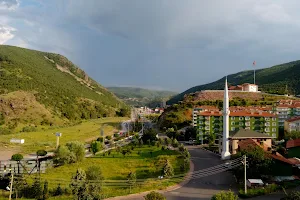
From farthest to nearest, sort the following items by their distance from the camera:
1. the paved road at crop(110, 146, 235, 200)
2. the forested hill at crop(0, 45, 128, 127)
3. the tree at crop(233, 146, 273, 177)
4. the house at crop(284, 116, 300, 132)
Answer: the forested hill at crop(0, 45, 128, 127) → the house at crop(284, 116, 300, 132) → the tree at crop(233, 146, 273, 177) → the paved road at crop(110, 146, 235, 200)

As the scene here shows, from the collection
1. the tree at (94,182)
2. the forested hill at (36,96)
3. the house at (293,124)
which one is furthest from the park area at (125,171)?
the forested hill at (36,96)

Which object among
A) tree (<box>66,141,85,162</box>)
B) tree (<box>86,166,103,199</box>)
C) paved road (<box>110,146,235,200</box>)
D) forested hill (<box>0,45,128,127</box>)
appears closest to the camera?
tree (<box>86,166,103,199</box>)

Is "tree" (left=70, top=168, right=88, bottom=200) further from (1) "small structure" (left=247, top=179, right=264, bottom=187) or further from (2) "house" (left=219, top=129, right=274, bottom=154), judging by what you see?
(2) "house" (left=219, top=129, right=274, bottom=154)

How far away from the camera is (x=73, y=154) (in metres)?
35.5

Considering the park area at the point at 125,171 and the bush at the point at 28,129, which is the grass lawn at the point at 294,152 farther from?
the bush at the point at 28,129

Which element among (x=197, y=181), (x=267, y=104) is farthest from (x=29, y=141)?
(x=267, y=104)

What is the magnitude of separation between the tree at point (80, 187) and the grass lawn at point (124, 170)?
6.36ft

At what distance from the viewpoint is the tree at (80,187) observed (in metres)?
21.3

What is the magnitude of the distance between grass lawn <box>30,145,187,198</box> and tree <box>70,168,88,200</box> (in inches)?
76.4

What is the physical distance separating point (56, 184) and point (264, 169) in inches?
695

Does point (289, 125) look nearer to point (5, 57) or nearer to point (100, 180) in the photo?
point (100, 180)

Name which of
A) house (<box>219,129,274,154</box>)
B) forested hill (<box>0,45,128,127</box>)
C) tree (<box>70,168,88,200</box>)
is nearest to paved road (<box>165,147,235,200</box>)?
house (<box>219,129,274,154</box>)

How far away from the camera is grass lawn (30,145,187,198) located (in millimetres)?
26297

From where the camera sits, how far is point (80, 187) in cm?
2239
